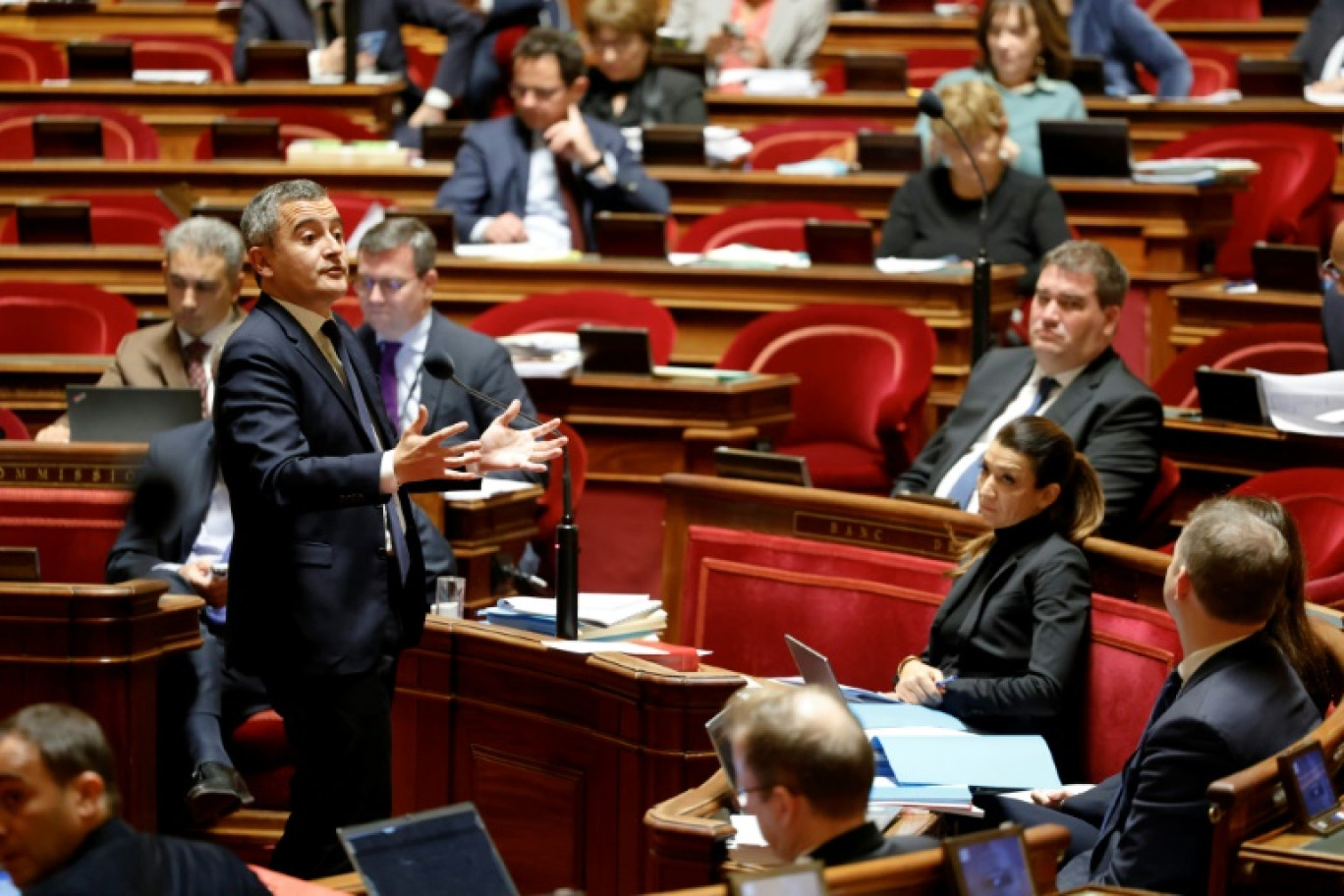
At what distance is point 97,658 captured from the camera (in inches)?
142

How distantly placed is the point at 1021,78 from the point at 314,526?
165 inches

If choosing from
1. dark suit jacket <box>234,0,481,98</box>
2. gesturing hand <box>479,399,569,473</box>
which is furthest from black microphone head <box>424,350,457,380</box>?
dark suit jacket <box>234,0,481,98</box>

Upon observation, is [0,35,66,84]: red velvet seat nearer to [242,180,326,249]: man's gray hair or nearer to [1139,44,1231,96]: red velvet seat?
[1139,44,1231,96]: red velvet seat

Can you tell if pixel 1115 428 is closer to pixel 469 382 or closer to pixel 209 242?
pixel 469 382

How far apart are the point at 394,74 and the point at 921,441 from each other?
3361 mm

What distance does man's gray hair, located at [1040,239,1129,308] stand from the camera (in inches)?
165

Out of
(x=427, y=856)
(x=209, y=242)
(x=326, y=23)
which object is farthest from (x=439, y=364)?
(x=326, y=23)

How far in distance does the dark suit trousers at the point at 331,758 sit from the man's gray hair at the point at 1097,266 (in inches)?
68.8

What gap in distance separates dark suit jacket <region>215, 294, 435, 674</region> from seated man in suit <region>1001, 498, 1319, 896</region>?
1.05 metres

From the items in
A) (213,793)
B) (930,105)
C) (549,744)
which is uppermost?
(930,105)

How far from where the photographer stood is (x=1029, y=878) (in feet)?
7.39

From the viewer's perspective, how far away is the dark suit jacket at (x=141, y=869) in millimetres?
1954

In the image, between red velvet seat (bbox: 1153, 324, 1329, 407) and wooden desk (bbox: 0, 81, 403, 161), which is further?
wooden desk (bbox: 0, 81, 403, 161)

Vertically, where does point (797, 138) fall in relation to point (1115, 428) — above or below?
above
